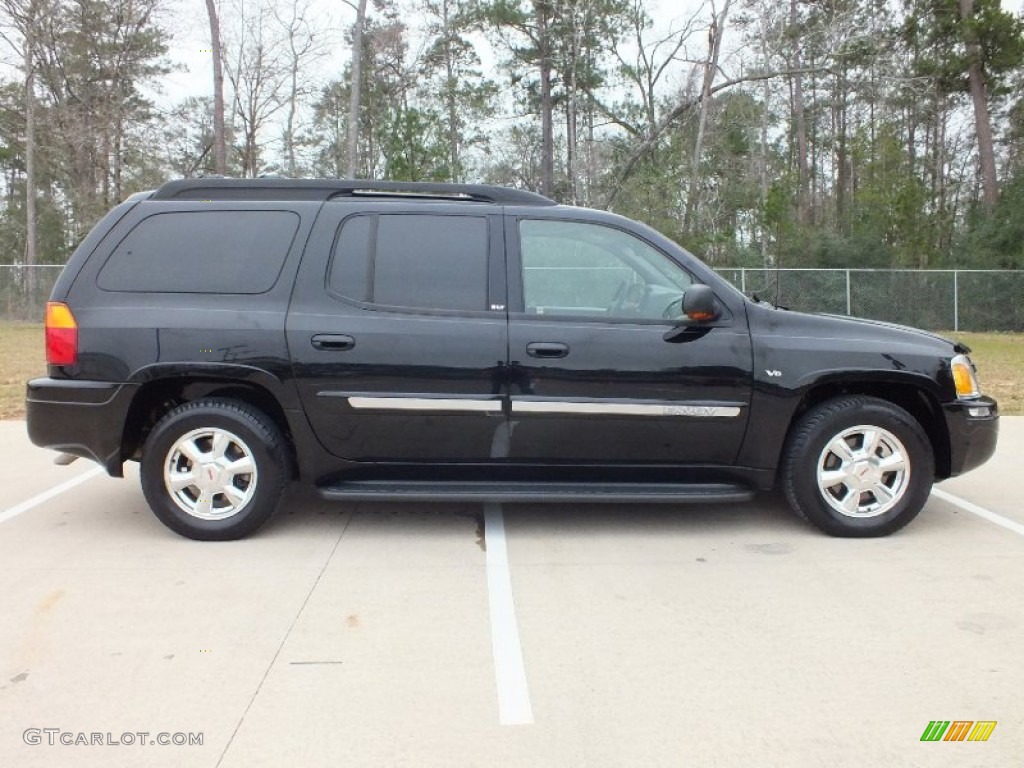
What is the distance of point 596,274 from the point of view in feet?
15.9

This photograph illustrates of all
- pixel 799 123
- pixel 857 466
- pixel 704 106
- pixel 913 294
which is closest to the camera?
pixel 857 466

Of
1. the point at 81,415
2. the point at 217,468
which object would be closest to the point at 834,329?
the point at 217,468

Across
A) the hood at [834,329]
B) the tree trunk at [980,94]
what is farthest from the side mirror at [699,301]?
the tree trunk at [980,94]

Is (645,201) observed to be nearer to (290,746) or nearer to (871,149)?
(871,149)

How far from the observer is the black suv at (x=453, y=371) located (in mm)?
4637

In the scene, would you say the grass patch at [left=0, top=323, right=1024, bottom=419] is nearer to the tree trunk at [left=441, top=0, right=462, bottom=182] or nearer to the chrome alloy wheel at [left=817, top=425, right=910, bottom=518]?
the chrome alloy wheel at [left=817, top=425, right=910, bottom=518]

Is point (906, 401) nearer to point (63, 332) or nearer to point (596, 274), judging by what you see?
point (596, 274)

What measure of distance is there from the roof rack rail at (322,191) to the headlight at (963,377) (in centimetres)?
241

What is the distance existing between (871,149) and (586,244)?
25.6m

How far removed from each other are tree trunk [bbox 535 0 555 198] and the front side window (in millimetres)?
27171

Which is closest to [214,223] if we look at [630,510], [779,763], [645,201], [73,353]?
[73,353]

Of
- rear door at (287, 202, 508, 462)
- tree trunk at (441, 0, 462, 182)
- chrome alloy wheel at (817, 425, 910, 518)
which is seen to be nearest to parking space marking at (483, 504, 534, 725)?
rear door at (287, 202, 508, 462)

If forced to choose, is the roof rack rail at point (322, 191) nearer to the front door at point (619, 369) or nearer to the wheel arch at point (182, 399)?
the front door at point (619, 369)

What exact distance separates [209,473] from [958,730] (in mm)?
3638
